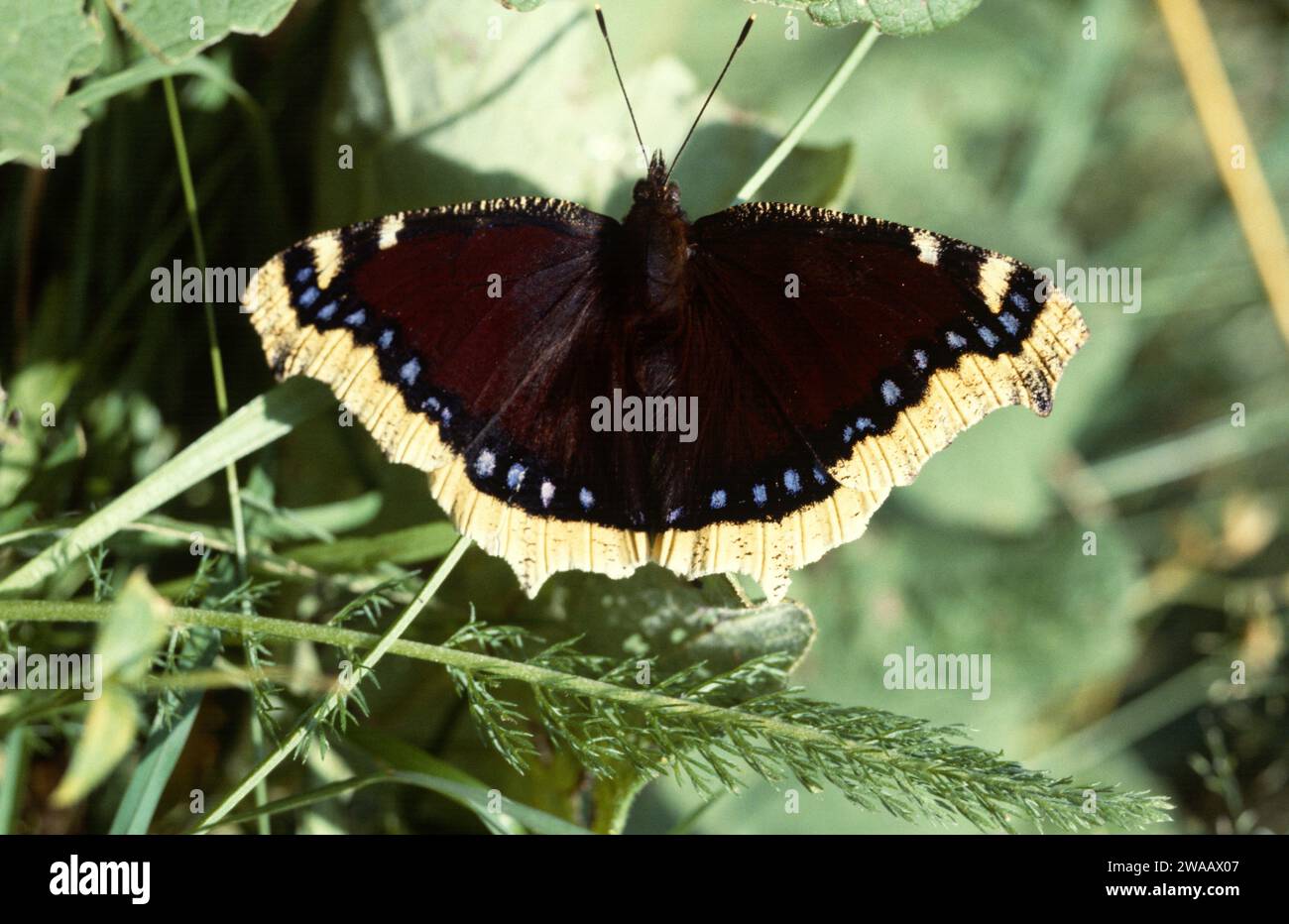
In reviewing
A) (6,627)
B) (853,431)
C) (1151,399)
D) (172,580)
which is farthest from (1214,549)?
(6,627)

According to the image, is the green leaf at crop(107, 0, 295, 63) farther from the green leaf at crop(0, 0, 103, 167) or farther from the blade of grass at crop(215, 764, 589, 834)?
the blade of grass at crop(215, 764, 589, 834)

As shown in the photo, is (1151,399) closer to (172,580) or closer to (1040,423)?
(1040,423)

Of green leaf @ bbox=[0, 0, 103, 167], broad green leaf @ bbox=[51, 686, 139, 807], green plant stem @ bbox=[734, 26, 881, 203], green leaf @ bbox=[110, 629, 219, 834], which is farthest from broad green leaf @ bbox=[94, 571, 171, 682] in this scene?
green plant stem @ bbox=[734, 26, 881, 203]

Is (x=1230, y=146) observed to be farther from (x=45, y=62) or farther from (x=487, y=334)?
(x=45, y=62)

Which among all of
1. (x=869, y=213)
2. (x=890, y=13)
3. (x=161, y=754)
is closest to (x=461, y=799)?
(x=161, y=754)

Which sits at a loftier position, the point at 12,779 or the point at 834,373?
the point at 834,373

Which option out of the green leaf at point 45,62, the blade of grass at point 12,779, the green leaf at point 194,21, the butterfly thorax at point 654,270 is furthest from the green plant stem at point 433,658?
the green leaf at point 194,21
